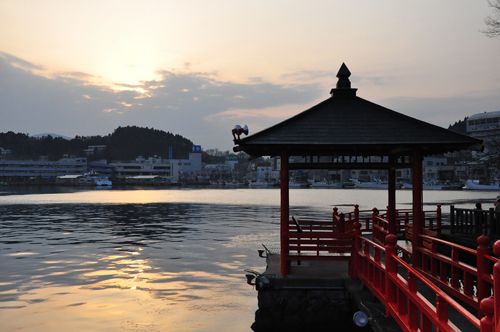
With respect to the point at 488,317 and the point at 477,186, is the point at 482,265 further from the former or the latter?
the point at 477,186

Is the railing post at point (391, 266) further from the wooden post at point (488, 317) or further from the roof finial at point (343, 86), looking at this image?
the roof finial at point (343, 86)

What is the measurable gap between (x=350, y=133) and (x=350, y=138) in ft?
0.96

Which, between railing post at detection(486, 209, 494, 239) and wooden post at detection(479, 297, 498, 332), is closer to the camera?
wooden post at detection(479, 297, 498, 332)

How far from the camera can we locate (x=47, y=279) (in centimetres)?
1961

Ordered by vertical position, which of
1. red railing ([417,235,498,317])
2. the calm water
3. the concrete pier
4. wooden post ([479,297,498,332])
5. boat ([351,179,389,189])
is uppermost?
wooden post ([479,297,498,332])

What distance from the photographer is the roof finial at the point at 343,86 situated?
1465cm

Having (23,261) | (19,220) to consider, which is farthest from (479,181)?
(23,261)

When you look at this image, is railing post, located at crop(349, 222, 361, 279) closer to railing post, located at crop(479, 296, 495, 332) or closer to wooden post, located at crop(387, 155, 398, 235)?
wooden post, located at crop(387, 155, 398, 235)

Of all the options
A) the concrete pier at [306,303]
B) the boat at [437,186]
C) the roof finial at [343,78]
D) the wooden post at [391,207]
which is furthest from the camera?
the boat at [437,186]

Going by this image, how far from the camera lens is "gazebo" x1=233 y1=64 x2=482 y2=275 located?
12.8 metres

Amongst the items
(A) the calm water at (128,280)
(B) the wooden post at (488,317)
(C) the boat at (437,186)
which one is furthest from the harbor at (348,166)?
(C) the boat at (437,186)

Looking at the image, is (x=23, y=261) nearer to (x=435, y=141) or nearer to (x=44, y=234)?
(x=44, y=234)

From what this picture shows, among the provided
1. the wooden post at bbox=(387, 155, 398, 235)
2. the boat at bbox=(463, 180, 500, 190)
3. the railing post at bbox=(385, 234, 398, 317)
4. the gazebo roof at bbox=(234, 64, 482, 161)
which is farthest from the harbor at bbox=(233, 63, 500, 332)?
the boat at bbox=(463, 180, 500, 190)

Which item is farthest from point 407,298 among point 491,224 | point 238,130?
point 491,224
